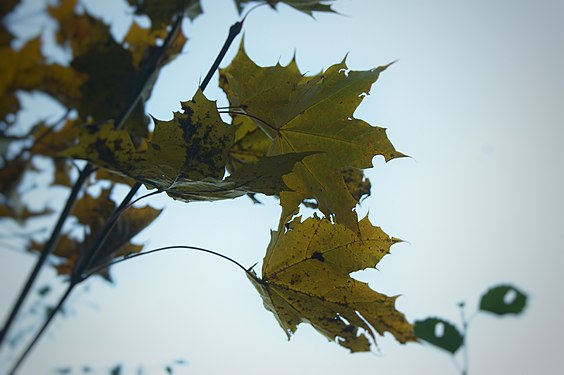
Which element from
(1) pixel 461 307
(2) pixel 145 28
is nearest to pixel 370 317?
(1) pixel 461 307

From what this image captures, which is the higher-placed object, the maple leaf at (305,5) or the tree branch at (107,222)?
the maple leaf at (305,5)

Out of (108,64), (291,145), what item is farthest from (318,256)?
(108,64)

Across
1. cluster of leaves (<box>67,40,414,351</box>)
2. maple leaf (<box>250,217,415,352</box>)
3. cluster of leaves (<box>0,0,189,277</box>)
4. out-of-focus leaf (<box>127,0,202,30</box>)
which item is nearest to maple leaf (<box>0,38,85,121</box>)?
cluster of leaves (<box>0,0,189,277</box>)

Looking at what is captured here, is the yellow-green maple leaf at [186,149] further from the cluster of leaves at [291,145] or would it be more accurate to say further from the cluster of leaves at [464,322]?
the cluster of leaves at [464,322]

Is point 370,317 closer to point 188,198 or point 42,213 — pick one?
point 188,198

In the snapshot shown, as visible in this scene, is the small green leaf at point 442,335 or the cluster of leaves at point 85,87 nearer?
the cluster of leaves at point 85,87

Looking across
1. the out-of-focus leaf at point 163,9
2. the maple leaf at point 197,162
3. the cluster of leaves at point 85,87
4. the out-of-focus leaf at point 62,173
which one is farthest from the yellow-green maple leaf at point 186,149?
the out-of-focus leaf at point 62,173
